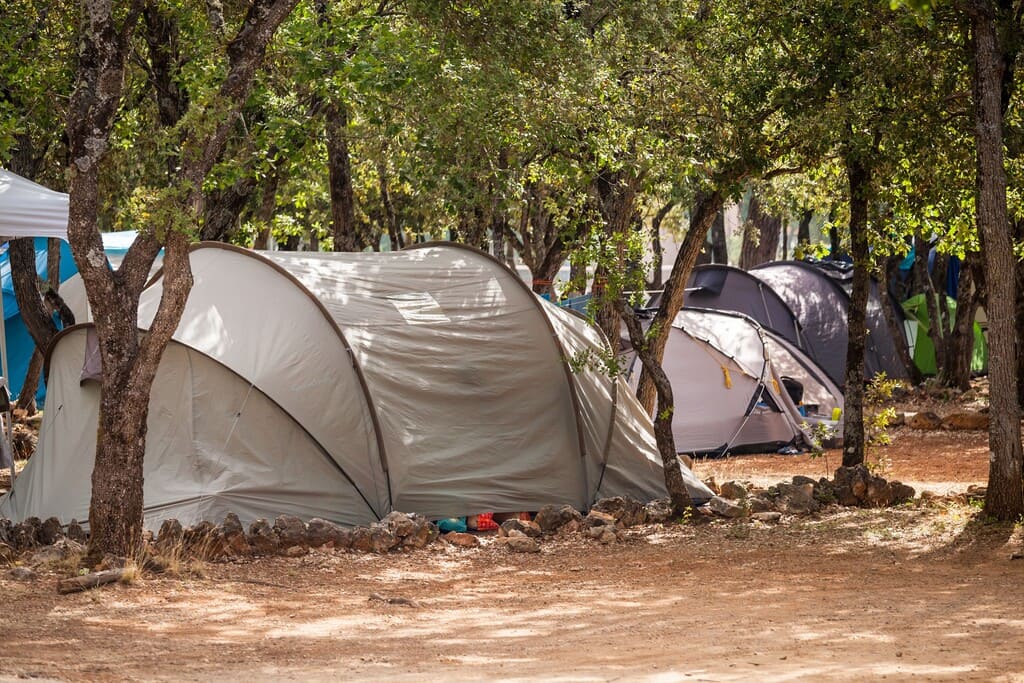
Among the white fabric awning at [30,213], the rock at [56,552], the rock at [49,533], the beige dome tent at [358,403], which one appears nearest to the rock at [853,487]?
the beige dome tent at [358,403]

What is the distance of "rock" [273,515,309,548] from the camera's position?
28.3 ft

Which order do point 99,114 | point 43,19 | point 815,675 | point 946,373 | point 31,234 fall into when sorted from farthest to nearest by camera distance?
point 946,373
point 43,19
point 31,234
point 99,114
point 815,675

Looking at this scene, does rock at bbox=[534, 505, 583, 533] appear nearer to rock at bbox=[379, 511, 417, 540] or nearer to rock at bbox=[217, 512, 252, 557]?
rock at bbox=[379, 511, 417, 540]

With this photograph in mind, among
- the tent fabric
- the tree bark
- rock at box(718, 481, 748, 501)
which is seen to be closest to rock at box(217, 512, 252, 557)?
the tree bark

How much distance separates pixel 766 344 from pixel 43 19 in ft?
28.7

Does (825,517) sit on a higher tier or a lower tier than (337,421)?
lower

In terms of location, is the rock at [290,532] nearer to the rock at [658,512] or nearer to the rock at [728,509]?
the rock at [658,512]

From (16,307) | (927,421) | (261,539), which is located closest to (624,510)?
(261,539)

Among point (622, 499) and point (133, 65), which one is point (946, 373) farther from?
point (133, 65)

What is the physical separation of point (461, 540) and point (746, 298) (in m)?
11.1

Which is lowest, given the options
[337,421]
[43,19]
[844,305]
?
[337,421]

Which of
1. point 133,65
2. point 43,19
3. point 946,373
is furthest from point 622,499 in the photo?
point 946,373

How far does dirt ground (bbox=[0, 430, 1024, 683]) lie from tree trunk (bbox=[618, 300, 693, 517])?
34cm

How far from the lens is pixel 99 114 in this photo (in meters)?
7.62
